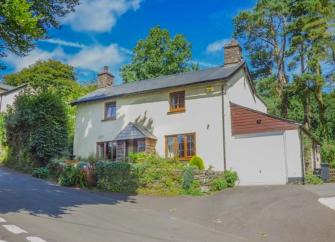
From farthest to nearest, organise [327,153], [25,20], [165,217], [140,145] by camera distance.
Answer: [327,153], [140,145], [165,217], [25,20]

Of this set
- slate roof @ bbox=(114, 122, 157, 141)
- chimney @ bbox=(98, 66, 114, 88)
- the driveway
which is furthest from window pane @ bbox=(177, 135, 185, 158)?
chimney @ bbox=(98, 66, 114, 88)

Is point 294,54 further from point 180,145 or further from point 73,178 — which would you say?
point 73,178

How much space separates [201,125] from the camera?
2203cm

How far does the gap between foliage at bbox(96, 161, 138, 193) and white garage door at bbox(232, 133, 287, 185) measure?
20.5 ft

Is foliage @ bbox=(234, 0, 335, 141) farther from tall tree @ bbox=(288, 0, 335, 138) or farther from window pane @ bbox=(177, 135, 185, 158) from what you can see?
window pane @ bbox=(177, 135, 185, 158)

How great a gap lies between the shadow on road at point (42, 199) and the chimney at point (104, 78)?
14.4 meters

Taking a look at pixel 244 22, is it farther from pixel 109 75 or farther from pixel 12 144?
pixel 12 144

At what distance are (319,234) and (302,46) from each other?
87.2 ft

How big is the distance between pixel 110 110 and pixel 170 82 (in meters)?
5.17

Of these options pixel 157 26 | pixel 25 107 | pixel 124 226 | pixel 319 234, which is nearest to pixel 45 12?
pixel 124 226

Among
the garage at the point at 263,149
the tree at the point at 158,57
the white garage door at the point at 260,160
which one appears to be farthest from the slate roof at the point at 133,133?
the tree at the point at 158,57

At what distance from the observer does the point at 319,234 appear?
9273 millimetres

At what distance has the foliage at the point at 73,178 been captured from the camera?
1934 cm

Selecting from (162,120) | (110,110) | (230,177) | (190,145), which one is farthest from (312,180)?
(110,110)
